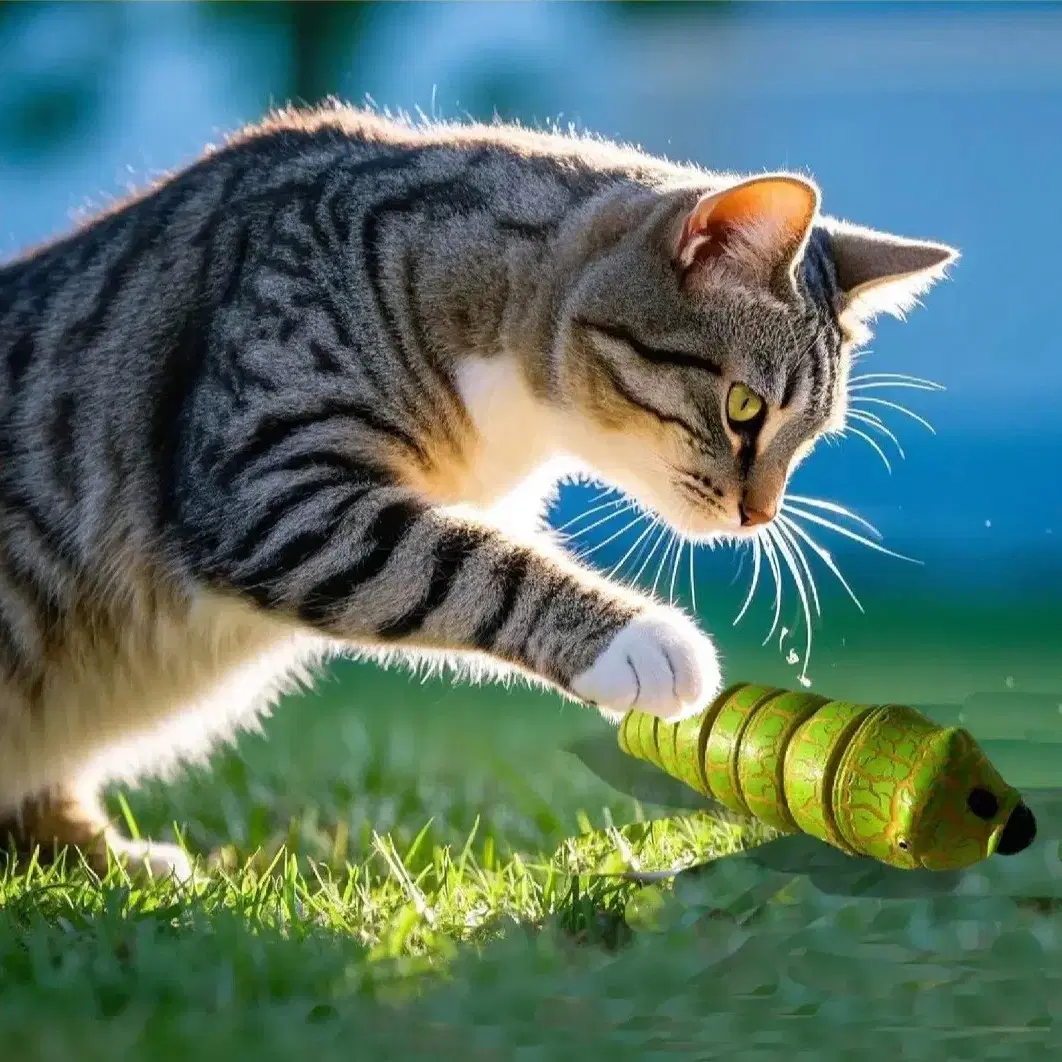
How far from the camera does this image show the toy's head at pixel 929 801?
1.19 meters

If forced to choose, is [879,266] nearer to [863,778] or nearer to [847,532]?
[847,532]

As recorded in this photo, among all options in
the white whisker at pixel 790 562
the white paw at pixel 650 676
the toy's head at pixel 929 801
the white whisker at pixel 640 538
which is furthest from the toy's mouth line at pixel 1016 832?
the white whisker at pixel 640 538

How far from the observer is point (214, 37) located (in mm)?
1877

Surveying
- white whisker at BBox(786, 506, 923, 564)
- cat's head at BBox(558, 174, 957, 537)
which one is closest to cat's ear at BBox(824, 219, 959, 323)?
cat's head at BBox(558, 174, 957, 537)

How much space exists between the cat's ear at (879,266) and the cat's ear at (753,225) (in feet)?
0.45

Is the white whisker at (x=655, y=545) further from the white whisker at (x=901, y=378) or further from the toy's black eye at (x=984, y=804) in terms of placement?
the toy's black eye at (x=984, y=804)

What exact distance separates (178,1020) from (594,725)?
1.02 m

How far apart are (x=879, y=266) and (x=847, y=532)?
0.98 ft

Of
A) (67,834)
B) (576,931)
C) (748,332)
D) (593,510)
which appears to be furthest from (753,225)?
(67,834)

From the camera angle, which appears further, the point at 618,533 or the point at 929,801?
the point at 618,533

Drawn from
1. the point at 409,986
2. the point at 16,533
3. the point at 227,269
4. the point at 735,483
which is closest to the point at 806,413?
the point at 735,483

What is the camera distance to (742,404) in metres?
1.51

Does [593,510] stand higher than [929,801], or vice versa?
[593,510]

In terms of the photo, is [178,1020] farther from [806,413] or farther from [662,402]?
[806,413]
